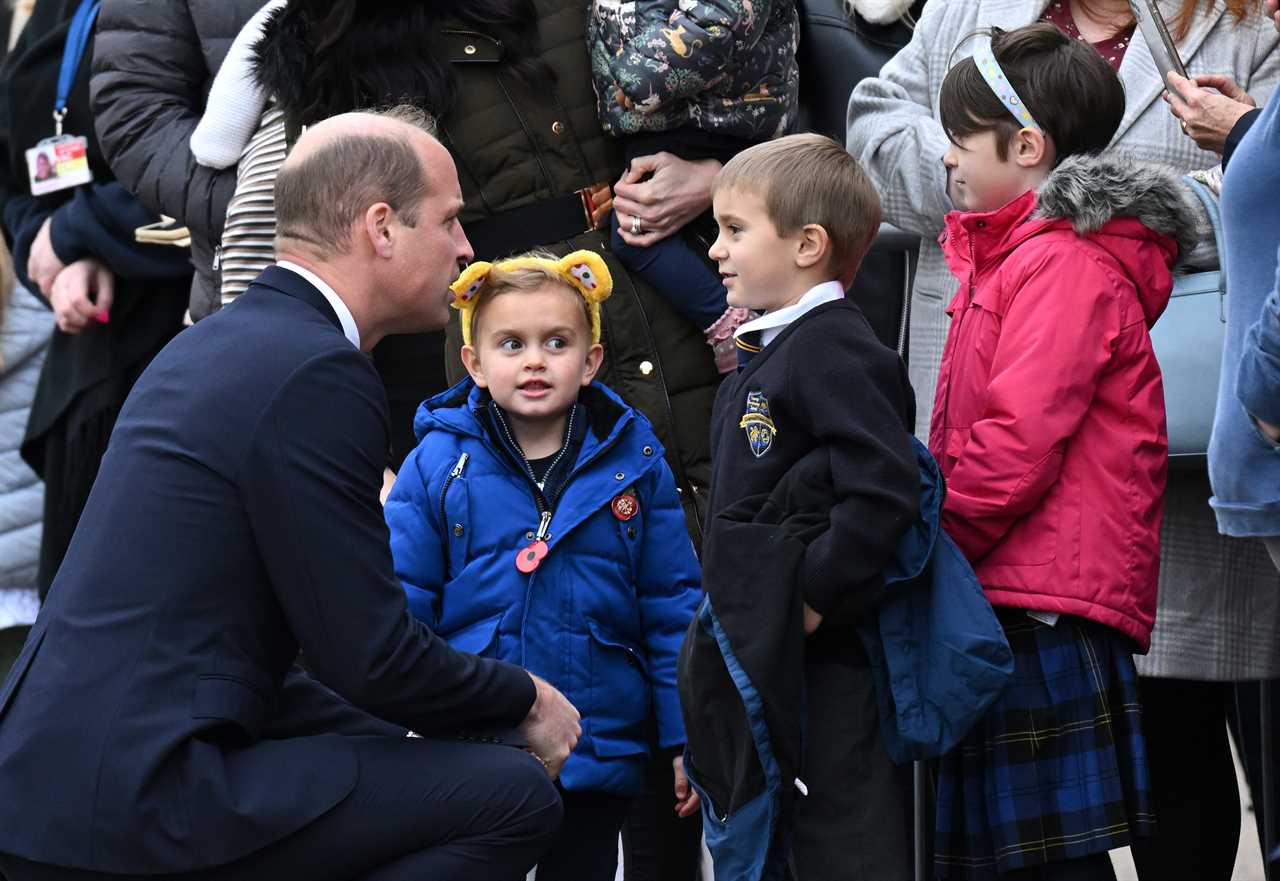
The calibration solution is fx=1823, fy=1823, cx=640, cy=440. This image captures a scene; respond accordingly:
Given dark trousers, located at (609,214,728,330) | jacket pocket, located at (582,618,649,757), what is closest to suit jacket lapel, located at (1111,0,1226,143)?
dark trousers, located at (609,214,728,330)

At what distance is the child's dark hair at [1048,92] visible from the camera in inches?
137

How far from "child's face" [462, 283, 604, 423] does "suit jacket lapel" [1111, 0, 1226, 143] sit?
1.21 meters

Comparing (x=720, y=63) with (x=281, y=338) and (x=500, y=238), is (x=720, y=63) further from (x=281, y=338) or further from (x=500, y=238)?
(x=281, y=338)

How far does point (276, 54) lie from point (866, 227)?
1553 mm

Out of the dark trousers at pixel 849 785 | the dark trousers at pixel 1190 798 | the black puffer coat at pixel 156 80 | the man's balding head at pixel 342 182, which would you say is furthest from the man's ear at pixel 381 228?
the dark trousers at pixel 1190 798

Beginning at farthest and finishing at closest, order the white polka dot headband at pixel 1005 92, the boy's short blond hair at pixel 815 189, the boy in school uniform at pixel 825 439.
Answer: the white polka dot headband at pixel 1005 92, the boy's short blond hair at pixel 815 189, the boy in school uniform at pixel 825 439

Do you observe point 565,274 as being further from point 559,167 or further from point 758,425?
point 758,425

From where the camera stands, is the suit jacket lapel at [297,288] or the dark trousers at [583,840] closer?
the suit jacket lapel at [297,288]

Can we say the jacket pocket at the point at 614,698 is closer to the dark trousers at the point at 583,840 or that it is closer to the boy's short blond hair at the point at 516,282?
the dark trousers at the point at 583,840

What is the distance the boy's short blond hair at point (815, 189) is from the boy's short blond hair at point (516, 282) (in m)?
0.48

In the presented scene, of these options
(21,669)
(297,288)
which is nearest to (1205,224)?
(297,288)

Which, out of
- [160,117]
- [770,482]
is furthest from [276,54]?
[770,482]

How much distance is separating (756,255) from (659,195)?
0.79m

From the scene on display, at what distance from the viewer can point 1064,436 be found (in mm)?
A: 3213
